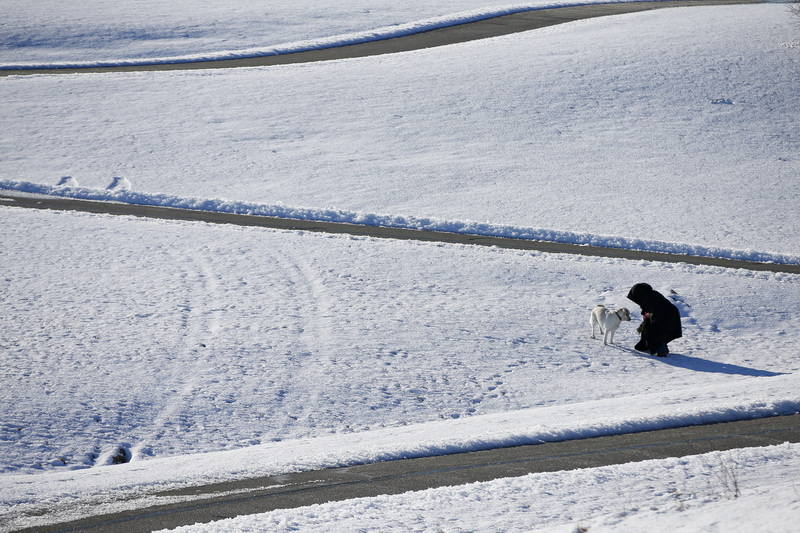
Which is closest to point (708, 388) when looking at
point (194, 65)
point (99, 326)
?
point (99, 326)

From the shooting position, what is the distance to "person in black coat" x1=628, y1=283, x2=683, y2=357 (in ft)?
46.1

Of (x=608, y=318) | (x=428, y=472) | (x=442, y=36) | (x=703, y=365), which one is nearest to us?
(x=428, y=472)

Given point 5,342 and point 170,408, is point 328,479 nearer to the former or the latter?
point 170,408

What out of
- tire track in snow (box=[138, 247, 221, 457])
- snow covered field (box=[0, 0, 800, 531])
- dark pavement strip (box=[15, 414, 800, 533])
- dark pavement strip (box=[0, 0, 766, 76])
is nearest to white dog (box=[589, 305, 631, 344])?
snow covered field (box=[0, 0, 800, 531])

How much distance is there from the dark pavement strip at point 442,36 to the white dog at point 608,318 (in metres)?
25.6

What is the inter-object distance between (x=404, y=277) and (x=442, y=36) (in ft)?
83.8

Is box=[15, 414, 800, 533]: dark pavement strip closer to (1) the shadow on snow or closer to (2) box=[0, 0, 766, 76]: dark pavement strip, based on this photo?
(1) the shadow on snow

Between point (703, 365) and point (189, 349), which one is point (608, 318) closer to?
point (703, 365)

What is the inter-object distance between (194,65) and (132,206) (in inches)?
636

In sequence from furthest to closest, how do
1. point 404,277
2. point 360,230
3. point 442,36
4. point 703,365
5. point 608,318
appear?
point 442,36 → point 360,230 → point 404,277 → point 608,318 → point 703,365

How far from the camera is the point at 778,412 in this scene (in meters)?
10.7

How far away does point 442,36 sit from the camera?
3978cm

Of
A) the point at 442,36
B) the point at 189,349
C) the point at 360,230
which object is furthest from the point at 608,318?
the point at 442,36

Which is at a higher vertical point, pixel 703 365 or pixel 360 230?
pixel 360 230
